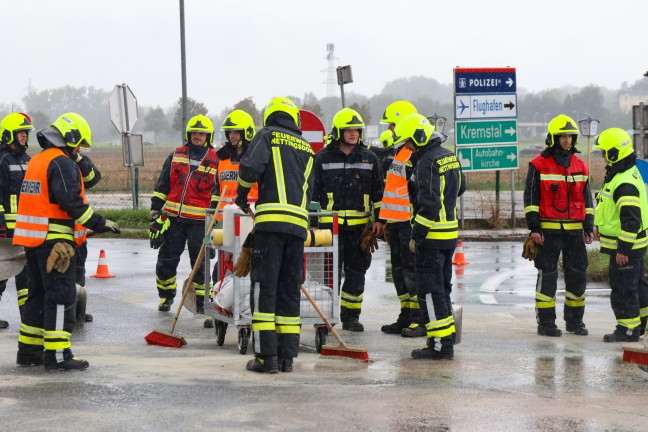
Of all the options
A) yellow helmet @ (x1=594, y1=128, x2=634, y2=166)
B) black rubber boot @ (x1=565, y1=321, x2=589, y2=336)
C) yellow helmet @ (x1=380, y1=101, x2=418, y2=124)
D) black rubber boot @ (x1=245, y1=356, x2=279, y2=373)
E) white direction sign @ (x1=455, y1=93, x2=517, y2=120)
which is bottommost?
black rubber boot @ (x1=565, y1=321, x2=589, y2=336)

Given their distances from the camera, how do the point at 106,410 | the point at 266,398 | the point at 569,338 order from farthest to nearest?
1. the point at 569,338
2. the point at 266,398
3. the point at 106,410

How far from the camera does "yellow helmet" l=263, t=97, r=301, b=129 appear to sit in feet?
27.1

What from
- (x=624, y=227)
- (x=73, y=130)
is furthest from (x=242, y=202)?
(x=624, y=227)

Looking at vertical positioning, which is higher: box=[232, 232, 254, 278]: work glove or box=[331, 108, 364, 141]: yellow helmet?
box=[331, 108, 364, 141]: yellow helmet

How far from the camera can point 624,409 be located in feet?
22.4

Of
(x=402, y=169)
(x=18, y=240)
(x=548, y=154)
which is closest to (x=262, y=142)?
(x=18, y=240)

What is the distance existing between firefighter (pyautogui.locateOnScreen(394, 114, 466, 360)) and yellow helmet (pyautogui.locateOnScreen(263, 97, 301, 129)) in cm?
115

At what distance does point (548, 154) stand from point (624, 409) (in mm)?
3827

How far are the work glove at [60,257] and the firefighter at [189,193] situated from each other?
12.5ft

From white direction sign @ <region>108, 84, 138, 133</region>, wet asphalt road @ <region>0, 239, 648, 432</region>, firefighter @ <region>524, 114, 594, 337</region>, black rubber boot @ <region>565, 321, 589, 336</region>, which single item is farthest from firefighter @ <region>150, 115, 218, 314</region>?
white direction sign @ <region>108, 84, 138, 133</region>

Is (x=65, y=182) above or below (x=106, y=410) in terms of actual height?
above

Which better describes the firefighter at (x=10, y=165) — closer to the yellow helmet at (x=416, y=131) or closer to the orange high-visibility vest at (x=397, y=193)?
the orange high-visibility vest at (x=397, y=193)

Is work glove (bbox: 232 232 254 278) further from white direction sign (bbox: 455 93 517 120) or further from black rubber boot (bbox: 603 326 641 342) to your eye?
white direction sign (bbox: 455 93 517 120)

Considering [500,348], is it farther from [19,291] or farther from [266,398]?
[19,291]
